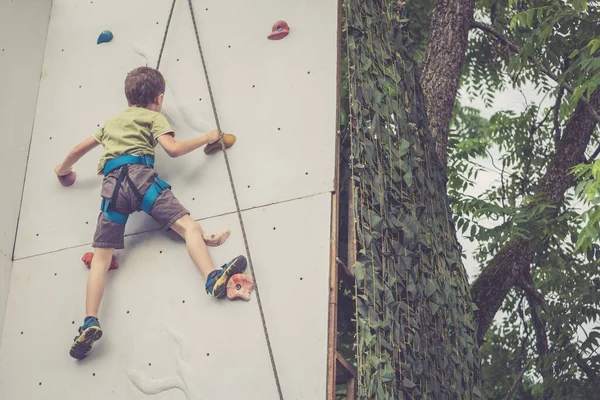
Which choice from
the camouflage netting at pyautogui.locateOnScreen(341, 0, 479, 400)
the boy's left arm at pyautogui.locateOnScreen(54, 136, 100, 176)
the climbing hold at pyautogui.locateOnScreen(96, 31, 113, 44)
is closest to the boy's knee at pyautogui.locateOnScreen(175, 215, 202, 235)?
the boy's left arm at pyautogui.locateOnScreen(54, 136, 100, 176)

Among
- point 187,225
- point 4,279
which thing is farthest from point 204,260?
point 4,279

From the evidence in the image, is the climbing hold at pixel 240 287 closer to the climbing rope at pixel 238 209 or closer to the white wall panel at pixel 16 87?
the climbing rope at pixel 238 209

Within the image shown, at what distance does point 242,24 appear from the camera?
21.7 feet

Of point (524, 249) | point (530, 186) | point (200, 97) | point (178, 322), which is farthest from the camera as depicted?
point (530, 186)

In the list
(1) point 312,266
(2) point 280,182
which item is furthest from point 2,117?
(1) point 312,266

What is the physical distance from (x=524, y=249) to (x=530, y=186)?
201cm

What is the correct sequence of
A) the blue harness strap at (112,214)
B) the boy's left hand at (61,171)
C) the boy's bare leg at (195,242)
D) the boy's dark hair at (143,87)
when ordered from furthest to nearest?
the boy's left hand at (61,171) → the boy's dark hair at (143,87) → the blue harness strap at (112,214) → the boy's bare leg at (195,242)

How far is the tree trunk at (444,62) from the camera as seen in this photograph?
26.9 feet

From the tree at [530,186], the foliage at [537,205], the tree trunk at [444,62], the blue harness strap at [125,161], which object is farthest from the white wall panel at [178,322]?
the tree trunk at [444,62]

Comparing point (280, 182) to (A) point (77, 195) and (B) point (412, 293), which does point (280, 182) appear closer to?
(B) point (412, 293)

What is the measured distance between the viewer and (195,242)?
5.90 meters

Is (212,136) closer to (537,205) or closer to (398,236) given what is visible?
(398,236)

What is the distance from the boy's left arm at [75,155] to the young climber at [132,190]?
0.17 metres

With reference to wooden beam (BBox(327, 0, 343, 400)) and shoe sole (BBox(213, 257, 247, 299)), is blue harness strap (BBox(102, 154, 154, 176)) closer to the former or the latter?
shoe sole (BBox(213, 257, 247, 299))
